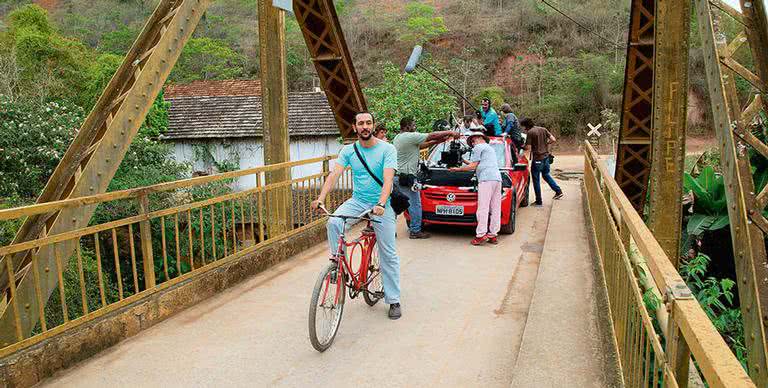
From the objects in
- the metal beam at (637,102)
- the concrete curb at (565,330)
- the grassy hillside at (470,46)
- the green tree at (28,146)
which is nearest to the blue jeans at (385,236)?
the concrete curb at (565,330)

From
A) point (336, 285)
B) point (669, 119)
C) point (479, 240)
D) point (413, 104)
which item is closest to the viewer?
point (336, 285)

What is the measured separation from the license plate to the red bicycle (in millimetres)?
3774

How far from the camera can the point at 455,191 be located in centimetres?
971

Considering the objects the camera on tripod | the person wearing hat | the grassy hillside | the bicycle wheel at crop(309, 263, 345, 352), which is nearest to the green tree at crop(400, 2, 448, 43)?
the grassy hillside

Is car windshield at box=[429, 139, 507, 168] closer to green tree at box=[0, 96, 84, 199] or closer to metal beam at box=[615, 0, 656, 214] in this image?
metal beam at box=[615, 0, 656, 214]

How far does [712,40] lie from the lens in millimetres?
4992

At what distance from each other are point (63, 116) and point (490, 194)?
13.1 metres

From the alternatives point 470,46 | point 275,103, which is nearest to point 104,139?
point 275,103

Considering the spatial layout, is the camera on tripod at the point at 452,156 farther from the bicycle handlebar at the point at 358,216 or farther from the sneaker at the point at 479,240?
the bicycle handlebar at the point at 358,216

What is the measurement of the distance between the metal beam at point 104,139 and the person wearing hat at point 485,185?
15.2ft

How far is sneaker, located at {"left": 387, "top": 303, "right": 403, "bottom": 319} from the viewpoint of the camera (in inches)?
234

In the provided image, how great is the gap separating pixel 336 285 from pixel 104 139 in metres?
2.39

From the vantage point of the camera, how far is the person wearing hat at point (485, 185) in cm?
905

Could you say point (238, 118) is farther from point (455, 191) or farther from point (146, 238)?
point (146, 238)
